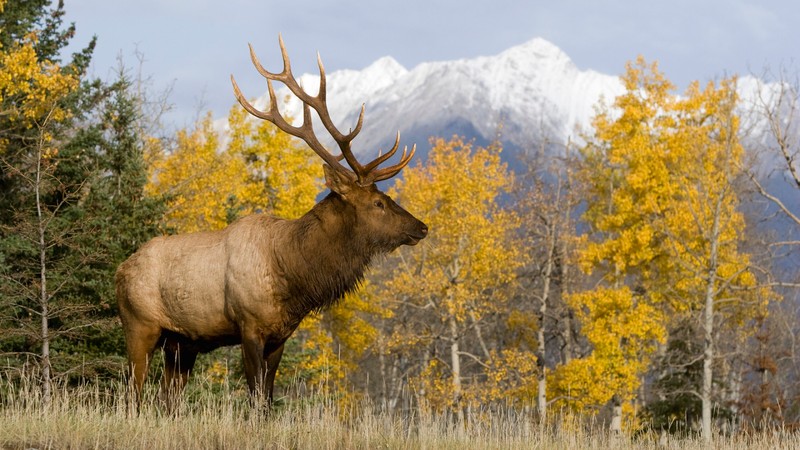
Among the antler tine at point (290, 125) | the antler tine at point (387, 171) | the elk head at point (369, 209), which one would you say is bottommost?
the elk head at point (369, 209)

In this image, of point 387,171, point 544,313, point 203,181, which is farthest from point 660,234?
point 387,171

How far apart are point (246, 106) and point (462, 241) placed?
23.2 meters

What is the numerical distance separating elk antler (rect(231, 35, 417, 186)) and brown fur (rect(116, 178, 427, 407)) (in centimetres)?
14

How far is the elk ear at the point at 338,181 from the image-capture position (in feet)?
26.4

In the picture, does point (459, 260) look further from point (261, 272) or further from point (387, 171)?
point (261, 272)

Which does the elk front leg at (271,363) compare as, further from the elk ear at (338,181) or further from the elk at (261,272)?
the elk ear at (338,181)

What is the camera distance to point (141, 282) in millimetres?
8336

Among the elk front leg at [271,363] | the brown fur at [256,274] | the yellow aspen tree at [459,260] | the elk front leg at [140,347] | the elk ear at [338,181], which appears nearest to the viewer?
the elk front leg at [271,363]

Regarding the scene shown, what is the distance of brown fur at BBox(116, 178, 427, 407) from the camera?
787 cm

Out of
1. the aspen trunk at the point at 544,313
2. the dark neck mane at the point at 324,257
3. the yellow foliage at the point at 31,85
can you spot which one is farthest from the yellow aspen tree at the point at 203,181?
the dark neck mane at the point at 324,257

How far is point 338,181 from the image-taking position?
8.09 meters

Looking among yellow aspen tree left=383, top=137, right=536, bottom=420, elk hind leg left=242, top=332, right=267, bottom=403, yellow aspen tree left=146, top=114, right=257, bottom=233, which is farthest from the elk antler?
yellow aspen tree left=383, top=137, right=536, bottom=420

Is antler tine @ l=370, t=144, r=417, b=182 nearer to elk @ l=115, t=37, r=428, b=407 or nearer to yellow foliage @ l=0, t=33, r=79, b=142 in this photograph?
elk @ l=115, t=37, r=428, b=407

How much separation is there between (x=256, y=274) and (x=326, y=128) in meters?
1.63
